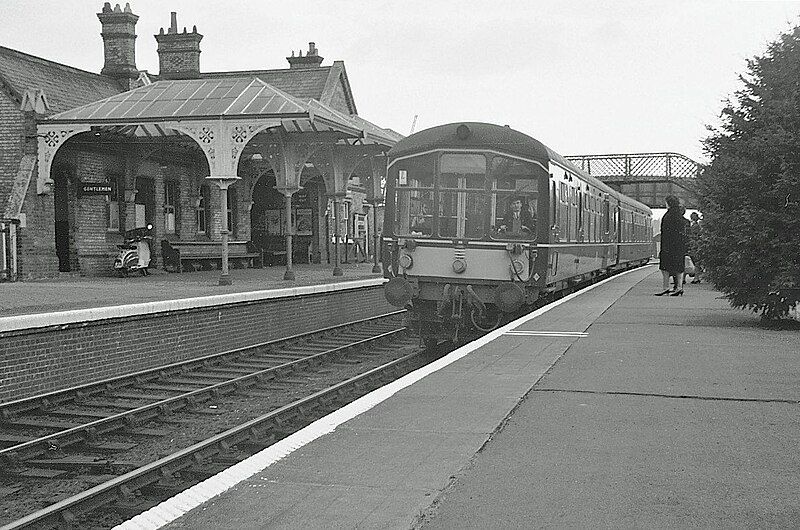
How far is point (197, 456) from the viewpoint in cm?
762

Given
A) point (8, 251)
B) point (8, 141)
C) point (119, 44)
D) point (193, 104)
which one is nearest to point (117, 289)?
point (8, 251)

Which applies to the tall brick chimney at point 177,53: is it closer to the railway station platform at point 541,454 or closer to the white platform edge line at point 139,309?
the white platform edge line at point 139,309

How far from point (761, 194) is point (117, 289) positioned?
1118cm

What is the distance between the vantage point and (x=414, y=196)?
1316 cm

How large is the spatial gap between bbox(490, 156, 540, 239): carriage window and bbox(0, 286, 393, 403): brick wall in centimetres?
451

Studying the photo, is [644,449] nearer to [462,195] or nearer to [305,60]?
[462,195]

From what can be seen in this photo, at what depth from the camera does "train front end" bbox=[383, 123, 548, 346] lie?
12914mm

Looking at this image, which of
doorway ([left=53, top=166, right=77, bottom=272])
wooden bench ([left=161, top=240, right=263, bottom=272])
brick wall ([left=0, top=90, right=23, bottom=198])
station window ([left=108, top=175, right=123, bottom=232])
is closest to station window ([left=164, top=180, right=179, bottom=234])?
wooden bench ([left=161, top=240, right=263, bottom=272])

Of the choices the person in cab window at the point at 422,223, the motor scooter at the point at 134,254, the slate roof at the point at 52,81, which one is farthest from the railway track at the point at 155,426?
the slate roof at the point at 52,81

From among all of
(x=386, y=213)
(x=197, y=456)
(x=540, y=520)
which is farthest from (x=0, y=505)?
(x=386, y=213)

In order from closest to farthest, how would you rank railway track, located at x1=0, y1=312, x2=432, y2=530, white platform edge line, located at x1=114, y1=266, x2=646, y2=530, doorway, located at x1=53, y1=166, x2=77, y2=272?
white platform edge line, located at x1=114, y1=266, x2=646, y2=530, railway track, located at x1=0, y1=312, x2=432, y2=530, doorway, located at x1=53, y1=166, x2=77, y2=272

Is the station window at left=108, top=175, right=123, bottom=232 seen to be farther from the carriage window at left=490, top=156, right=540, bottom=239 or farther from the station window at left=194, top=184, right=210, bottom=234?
the carriage window at left=490, top=156, right=540, bottom=239

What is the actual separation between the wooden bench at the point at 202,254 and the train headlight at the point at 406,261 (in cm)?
1280

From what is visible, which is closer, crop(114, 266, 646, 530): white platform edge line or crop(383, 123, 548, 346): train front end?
crop(114, 266, 646, 530): white platform edge line
